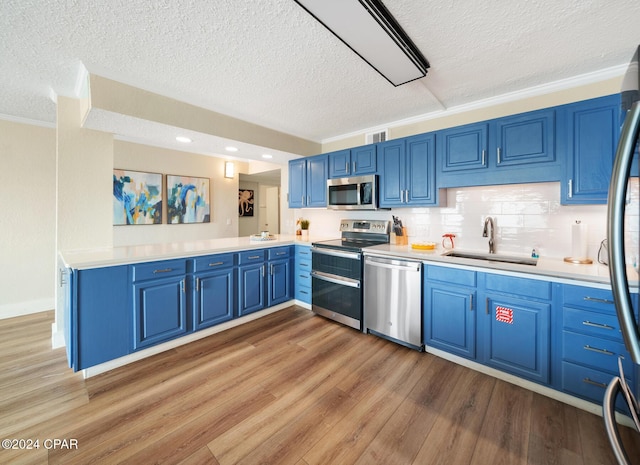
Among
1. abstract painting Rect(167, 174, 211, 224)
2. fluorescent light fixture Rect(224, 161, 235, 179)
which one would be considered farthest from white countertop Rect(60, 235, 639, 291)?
fluorescent light fixture Rect(224, 161, 235, 179)

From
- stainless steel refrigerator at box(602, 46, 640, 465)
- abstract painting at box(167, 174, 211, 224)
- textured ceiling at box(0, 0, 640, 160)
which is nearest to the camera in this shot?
stainless steel refrigerator at box(602, 46, 640, 465)

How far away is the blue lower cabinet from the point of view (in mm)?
2082

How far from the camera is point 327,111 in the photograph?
305cm

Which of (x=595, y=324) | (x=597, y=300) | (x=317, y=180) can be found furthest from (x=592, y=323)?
(x=317, y=180)

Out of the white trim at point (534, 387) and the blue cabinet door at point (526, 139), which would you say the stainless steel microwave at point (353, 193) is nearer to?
the blue cabinet door at point (526, 139)

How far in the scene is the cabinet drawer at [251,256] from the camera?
10.2ft

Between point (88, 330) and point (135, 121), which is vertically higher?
point (135, 121)

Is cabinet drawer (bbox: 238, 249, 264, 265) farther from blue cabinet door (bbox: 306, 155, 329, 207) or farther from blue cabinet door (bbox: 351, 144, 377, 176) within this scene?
blue cabinet door (bbox: 351, 144, 377, 176)

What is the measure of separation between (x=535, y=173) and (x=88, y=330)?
3.86 metres

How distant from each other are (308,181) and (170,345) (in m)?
2.69

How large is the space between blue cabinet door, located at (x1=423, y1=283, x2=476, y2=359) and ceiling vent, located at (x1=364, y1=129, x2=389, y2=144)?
2014 millimetres

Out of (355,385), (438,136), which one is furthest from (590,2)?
(355,385)

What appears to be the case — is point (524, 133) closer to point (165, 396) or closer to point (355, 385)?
point (355, 385)

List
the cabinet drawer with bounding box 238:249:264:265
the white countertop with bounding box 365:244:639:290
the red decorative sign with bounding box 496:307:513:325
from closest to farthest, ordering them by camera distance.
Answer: the white countertop with bounding box 365:244:639:290
the red decorative sign with bounding box 496:307:513:325
the cabinet drawer with bounding box 238:249:264:265
